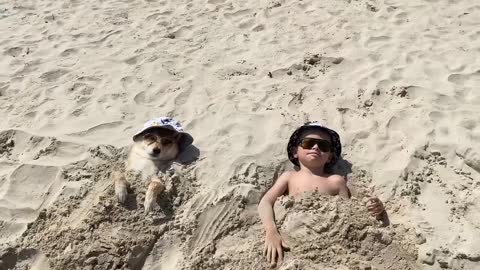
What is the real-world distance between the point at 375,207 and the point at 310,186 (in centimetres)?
43

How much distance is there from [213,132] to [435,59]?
92.5 inches

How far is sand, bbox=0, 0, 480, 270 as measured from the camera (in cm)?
317

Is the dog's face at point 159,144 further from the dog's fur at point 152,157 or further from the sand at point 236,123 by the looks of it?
the sand at point 236,123

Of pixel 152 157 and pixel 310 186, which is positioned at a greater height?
pixel 152 157

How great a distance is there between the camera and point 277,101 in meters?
4.56

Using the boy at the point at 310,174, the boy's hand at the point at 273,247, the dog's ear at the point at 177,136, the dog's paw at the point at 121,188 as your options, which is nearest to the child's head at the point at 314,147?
the boy at the point at 310,174

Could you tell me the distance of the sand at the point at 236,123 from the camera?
3172 mm

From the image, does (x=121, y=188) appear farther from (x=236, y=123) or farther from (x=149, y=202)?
(x=236, y=123)

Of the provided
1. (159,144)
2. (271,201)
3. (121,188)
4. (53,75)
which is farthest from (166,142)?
(53,75)

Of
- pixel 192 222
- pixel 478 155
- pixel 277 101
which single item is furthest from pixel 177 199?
pixel 478 155

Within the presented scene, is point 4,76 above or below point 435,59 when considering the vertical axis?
above

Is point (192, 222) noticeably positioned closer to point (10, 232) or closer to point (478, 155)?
point (10, 232)

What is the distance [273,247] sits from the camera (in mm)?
3055

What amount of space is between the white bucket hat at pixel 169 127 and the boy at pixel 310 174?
768 millimetres
